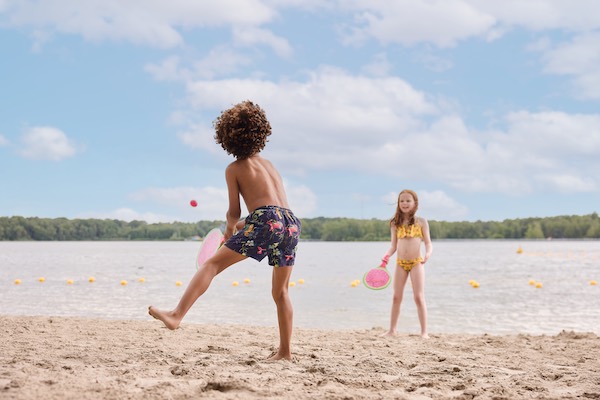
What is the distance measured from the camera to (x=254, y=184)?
→ 4.50 m

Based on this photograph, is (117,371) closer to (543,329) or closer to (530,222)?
(543,329)

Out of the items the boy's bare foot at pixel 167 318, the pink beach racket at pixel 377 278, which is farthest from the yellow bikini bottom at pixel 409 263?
the boy's bare foot at pixel 167 318

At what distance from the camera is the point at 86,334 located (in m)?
6.12

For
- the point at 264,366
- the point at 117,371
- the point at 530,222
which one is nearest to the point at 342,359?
the point at 264,366

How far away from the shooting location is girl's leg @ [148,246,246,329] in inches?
169

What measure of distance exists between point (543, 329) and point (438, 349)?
3869 millimetres

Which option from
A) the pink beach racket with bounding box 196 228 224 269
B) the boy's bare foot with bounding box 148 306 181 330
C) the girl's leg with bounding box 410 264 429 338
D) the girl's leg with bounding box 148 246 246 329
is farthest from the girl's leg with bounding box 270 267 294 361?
the girl's leg with bounding box 410 264 429 338

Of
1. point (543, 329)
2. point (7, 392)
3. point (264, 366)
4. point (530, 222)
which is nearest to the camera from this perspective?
point (7, 392)

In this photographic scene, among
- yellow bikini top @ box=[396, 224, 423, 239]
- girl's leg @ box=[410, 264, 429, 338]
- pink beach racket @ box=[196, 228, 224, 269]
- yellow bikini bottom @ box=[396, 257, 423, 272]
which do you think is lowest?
girl's leg @ box=[410, 264, 429, 338]

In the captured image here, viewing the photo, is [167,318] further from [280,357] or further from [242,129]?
[242,129]

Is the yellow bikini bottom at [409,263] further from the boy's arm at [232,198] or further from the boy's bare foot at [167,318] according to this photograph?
the boy's bare foot at [167,318]

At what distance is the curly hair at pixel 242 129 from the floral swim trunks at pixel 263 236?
0.50 meters

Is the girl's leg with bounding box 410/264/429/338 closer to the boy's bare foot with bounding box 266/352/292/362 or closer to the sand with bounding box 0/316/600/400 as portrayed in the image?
the sand with bounding box 0/316/600/400

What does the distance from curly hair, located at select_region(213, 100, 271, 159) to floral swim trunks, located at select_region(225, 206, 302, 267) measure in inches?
19.6
